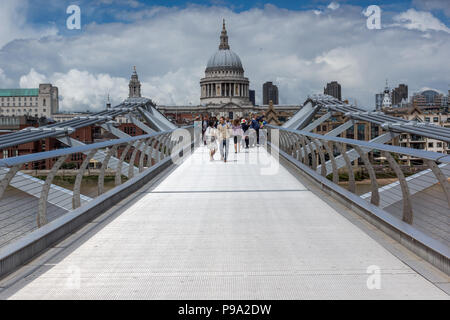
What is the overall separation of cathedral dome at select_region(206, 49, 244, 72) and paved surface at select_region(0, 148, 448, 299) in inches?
5019

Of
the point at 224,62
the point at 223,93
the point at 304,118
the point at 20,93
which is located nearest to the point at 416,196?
the point at 304,118

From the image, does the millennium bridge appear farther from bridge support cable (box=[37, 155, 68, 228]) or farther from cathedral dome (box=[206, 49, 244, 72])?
cathedral dome (box=[206, 49, 244, 72])

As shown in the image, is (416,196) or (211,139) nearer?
(416,196)

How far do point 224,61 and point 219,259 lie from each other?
13189cm

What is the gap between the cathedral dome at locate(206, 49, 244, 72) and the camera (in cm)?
13301

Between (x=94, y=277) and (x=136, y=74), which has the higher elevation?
(x=136, y=74)

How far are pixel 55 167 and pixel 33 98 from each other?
621ft

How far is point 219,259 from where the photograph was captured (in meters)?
4.62

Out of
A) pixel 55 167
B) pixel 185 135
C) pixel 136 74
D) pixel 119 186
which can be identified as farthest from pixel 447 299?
pixel 136 74

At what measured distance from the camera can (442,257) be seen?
13.8ft

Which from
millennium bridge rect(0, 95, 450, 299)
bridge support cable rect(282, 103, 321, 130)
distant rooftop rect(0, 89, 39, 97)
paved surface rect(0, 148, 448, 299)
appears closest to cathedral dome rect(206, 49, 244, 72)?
distant rooftop rect(0, 89, 39, 97)

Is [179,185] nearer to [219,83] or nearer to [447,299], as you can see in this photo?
[447,299]

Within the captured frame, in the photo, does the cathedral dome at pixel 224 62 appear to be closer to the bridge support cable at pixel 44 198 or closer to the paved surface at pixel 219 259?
the paved surface at pixel 219 259

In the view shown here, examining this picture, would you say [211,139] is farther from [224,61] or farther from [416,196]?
[224,61]
